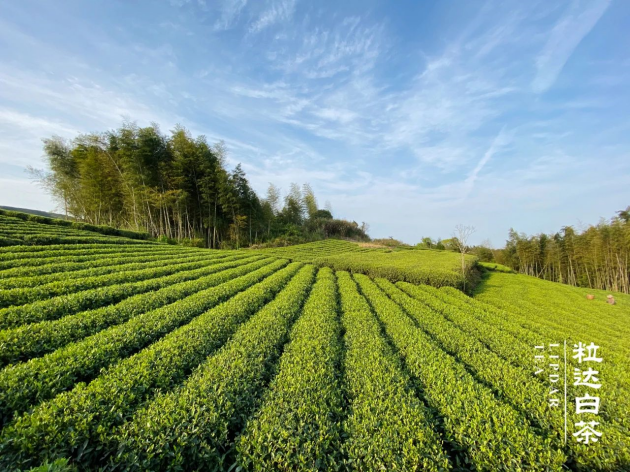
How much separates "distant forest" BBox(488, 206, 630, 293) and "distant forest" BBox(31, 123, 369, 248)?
32258 mm

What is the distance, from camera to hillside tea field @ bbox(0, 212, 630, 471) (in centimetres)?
232

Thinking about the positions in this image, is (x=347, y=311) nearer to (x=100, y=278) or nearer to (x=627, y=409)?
(x=627, y=409)

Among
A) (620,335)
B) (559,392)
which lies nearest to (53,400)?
(559,392)

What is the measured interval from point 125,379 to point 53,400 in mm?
637

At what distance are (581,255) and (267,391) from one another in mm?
37981

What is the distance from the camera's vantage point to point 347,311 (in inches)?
277

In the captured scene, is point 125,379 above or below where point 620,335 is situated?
above

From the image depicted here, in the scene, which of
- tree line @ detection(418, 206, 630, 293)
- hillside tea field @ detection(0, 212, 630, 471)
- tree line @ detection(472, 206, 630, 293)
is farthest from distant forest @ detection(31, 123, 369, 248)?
tree line @ detection(472, 206, 630, 293)

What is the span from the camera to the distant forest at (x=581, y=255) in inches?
898

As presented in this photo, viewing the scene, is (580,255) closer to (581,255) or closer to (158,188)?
(581,255)

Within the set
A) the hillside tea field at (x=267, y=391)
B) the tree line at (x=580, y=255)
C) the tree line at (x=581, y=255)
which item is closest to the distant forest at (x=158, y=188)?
the hillside tea field at (x=267, y=391)

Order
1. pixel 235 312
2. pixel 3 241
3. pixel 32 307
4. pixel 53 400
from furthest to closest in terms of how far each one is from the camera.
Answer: pixel 3 241
pixel 235 312
pixel 32 307
pixel 53 400

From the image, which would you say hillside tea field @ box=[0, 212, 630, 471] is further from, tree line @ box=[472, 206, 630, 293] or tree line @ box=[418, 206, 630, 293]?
tree line @ box=[472, 206, 630, 293]

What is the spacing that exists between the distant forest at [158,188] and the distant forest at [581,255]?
32258 mm
